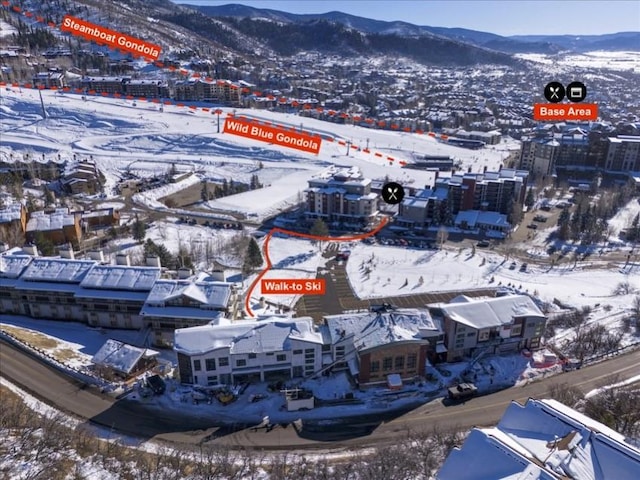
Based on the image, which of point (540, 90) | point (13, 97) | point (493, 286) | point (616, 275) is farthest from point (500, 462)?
point (540, 90)

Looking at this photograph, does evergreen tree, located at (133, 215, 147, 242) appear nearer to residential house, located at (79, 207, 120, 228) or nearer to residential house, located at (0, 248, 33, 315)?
residential house, located at (79, 207, 120, 228)

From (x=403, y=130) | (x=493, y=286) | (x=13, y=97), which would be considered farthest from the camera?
(x=403, y=130)

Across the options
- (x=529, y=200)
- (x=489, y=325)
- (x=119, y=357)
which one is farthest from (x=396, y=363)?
(x=529, y=200)

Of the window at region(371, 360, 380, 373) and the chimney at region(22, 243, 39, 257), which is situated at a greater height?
the chimney at region(22, 243, 39, 257)

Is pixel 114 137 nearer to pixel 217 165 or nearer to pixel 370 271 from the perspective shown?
pixel 217 165

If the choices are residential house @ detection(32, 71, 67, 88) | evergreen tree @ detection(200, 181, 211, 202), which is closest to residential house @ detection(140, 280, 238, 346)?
evergreen tree @ detection(200, 181, 211, 202)

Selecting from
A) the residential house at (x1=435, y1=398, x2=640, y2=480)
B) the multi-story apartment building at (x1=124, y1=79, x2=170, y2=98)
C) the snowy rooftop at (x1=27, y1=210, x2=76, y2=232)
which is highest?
the multi-story apartment building at (x1=124, y1=79, x2=170, y2=98)
